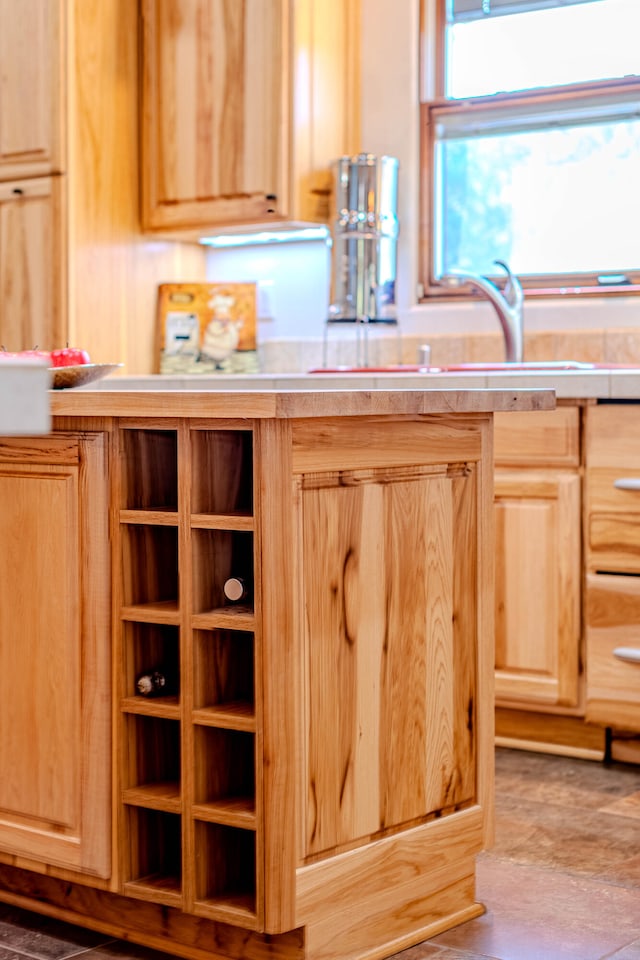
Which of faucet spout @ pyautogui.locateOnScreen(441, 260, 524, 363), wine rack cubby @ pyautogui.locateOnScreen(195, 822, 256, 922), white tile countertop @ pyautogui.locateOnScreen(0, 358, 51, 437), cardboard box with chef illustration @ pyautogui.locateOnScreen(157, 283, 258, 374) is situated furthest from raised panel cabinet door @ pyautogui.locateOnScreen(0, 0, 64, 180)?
white tile countertop @ pyautogui.locateOnScreen(0, 358, 51, 437)

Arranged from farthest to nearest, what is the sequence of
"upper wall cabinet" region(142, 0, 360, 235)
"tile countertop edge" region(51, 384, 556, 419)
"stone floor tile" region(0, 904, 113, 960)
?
1. "upper wall cabinet" region(142, 0, 360, 235)
2. "stone floor tile" region(0, 904, 113, 960)
3. "tile countertop edge" region(51, 384, 556, 419)

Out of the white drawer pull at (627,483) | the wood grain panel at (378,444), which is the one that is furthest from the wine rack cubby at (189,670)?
the white drawer pull at (627,483)

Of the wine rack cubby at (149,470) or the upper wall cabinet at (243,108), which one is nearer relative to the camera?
the wine rack cubby at (149,470)

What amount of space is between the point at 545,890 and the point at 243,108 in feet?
8.01

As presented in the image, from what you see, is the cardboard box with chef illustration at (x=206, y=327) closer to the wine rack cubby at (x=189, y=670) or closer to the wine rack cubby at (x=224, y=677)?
the wine rack cubby at (x=189, y=670)

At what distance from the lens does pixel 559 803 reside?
2594 mm

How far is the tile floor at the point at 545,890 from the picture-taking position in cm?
183

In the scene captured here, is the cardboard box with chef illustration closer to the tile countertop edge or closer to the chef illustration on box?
the chef illustration on box

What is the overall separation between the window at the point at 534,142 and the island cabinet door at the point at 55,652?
81.3 inches

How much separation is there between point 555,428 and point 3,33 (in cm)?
211

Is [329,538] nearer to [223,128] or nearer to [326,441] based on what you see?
[326,441]

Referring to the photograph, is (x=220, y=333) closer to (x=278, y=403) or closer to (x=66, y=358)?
(x=66, y=358)

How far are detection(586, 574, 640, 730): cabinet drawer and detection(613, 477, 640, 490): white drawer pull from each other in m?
0.20

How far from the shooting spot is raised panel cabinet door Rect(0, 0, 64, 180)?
12.1ft
